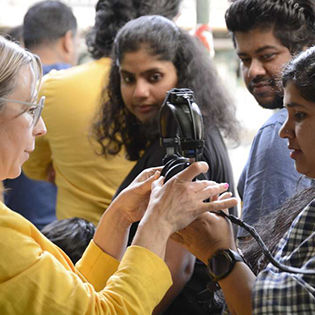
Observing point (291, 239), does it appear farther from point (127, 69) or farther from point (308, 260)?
point (127, 69)

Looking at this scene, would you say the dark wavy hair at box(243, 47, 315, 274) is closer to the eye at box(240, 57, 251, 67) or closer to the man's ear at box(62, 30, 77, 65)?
the eye at box(240, 57, 251, 67)

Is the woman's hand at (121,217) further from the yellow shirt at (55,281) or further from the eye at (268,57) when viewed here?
the eye at (268,57)

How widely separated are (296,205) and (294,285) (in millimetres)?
360

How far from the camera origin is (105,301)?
1190 millimetres

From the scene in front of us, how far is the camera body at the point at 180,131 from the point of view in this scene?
1.31 m

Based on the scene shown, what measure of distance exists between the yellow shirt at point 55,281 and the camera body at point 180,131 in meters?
0.23

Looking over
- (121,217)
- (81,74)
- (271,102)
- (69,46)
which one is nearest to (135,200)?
(121,217)

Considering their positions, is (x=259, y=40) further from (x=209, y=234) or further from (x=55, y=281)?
(x=55, y=281)

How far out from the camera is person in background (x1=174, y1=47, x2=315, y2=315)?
3.57ft

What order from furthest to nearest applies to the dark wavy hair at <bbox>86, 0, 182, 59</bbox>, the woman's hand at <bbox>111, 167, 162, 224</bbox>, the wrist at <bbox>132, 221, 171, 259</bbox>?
the dark wavy hair at <bbox>86, 0, 182, 59</bbox> < the woman's hand at <bbox>111, 167, 162, 224</bbox> < the wrist at <bbox>132, 221, 171, 259</bbox>

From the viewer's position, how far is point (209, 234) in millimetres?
1318

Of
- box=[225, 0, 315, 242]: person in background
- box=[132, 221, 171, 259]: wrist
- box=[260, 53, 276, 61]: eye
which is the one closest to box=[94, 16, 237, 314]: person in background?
box=[225, 0, 315, 242]: person in background

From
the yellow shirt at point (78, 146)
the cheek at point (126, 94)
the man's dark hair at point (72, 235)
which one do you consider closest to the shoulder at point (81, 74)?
the yellow shirt at point (78, 146)

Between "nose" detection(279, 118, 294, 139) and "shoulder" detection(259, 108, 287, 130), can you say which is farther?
"shoulder" detection(259, 108, 287, 130)
